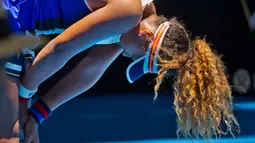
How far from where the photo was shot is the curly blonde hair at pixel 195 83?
924mm

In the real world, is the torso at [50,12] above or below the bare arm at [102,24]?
below

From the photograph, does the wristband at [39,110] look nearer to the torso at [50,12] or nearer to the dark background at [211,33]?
the torso at [50,12]

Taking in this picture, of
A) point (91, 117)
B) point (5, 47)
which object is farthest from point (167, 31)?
point (91, 117)

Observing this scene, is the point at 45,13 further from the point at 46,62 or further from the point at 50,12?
the point at 46,62

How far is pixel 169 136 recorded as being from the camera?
5.77 ft

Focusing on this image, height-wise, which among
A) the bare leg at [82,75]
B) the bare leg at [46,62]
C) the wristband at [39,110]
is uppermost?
the bare leg at [46,62]

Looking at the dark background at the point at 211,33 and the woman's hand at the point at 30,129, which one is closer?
the woman's hand at the point at 30,129

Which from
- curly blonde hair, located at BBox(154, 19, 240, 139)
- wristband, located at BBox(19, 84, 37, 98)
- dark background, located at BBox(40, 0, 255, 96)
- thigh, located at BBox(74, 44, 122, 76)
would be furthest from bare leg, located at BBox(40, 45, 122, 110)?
dark background, located at BBox(40, 0, 255, 96)

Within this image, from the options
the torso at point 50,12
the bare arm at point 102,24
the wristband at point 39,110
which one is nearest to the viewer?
the bare arm at point 102,24

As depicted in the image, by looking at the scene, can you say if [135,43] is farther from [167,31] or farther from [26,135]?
[26,135]

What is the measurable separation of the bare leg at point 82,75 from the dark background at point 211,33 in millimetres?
1793

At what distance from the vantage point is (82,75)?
3.92ft

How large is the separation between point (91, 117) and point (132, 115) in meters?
0.21

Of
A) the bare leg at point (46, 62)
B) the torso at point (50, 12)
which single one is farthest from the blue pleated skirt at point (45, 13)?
the bare leg at point (46, 62)
